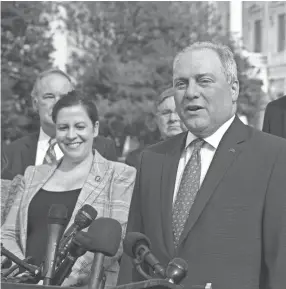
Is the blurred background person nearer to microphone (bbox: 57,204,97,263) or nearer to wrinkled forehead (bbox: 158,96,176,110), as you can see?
wrinkled forehead (bbox: 158,96,176,110)

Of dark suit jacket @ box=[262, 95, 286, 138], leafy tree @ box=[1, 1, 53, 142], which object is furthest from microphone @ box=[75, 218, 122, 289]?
leafy tree @ box=[1, 1, 53, 142]

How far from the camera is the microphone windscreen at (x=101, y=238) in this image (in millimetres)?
3135

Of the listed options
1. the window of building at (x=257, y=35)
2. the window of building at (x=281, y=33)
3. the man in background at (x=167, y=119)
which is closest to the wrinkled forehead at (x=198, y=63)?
the man in background at (x=167, y=119)

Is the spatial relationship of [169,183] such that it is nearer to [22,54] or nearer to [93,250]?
[93,250]

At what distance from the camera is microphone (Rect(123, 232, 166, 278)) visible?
2990 mm

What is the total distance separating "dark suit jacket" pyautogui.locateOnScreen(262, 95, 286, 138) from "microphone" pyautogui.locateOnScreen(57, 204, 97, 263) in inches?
86.0

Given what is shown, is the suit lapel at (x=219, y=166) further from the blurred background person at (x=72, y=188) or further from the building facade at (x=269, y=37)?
the building facade at (x=269, y=37)

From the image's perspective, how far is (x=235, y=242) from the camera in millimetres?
3736

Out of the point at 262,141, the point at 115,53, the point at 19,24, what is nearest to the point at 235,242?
the point at 262,141

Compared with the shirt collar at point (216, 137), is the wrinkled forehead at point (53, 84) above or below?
above

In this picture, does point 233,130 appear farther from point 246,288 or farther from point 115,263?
point 115,263

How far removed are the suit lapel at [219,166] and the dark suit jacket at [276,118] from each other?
1.54 m

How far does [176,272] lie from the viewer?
9.68 ft

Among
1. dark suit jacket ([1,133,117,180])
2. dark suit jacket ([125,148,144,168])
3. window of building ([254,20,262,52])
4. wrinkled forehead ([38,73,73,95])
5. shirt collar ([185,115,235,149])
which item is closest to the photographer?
shirt collar ([185,115,235,149])
